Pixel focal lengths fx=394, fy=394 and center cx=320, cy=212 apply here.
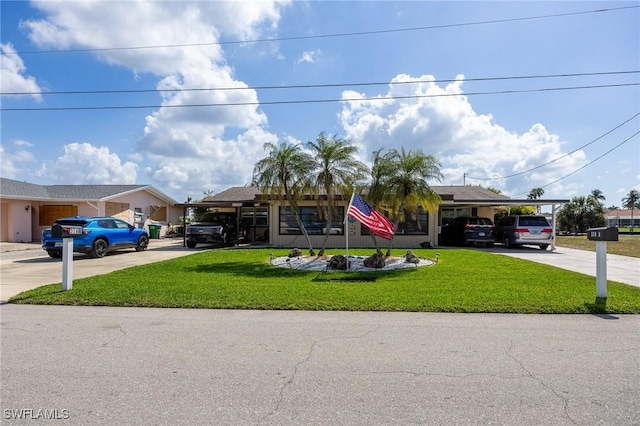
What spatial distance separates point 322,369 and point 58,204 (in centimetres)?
2754

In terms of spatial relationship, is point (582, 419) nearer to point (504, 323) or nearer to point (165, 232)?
point (504, 323)

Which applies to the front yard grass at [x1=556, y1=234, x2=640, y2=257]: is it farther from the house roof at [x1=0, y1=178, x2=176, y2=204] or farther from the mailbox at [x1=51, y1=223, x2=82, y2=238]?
the house roof at [x1=0, y1=178, x2=176, y2=204]

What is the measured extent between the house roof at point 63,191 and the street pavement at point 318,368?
67.4 feet

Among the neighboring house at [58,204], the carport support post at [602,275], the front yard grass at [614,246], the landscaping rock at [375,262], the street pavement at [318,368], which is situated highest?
the neighboring house at [58,204]

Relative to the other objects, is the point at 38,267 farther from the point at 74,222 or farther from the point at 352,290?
the point at 352,290

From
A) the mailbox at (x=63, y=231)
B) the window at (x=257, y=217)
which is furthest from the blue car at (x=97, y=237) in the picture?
the window at (x=257, y=217)

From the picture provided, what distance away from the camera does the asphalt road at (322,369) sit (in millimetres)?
3266

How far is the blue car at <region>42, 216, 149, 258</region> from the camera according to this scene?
48.9 feet

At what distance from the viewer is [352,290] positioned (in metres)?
8.56

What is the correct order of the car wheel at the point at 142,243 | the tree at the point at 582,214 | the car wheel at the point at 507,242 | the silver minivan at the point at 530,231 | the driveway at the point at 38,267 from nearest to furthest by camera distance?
the driveway at the point at 38,267 → the car wheel at the point at 142,243 → the silver minivan at the point at 530,231 → the car wheel at the point at 507,242 → the tree at the point at 582,214

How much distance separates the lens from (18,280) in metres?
10.3

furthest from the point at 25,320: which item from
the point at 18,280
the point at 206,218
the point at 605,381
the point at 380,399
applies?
the point at 206,218

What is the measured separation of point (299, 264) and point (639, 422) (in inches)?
412

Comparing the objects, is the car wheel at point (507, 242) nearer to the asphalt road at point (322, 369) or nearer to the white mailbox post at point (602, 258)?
the white mailbox post at point (602, 258)
